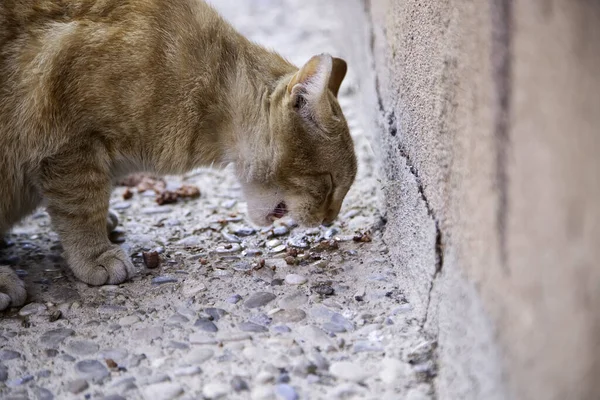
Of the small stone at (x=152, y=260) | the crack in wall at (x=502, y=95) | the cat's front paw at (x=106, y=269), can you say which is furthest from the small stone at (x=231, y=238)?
the crack in wall at (x=502, y=95)

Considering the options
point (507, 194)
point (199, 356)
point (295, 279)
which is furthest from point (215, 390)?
point (507, 194)

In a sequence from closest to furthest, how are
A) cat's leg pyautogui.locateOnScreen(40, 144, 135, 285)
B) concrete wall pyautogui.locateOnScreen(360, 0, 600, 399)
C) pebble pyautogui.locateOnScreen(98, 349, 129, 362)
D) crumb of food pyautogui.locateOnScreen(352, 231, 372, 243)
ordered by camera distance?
concrete wall pyautogui.locateOnScreen(360, 0, 600, 399) < pebble pyautogui.locateOnScreen(98, 349, 129, 362) < cat's leg pyautogui.locateOnScreen(40, 144, 135, 285) < crumb of food pyautogui.locateOnScreen(352, 231, 372, 243)

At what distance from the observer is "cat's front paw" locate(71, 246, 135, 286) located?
247 cm

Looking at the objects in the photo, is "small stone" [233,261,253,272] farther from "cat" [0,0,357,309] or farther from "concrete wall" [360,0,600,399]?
"concrete wall" [360,0,600,399]

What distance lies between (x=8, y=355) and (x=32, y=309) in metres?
0.28

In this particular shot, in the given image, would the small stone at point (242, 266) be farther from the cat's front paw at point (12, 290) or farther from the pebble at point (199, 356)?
the cat's front paw at point (12, 290)

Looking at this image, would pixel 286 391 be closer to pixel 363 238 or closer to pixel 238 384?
pixel 238 384

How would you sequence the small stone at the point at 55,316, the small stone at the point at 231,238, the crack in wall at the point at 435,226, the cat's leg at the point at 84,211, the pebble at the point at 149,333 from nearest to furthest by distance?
the crack in wall at the point at 435,226 → the pebble at the point at 149,333 → the small stone at the point at 55,316 → the cat's leg at the point at 84,211 → the small stone at the point at 231,238

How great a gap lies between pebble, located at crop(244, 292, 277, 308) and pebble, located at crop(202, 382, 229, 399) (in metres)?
0.46

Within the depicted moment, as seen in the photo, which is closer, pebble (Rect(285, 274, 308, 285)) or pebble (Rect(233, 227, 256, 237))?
pebble (Rect(285, 274, 308, 285))

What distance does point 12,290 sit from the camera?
7.73 ft

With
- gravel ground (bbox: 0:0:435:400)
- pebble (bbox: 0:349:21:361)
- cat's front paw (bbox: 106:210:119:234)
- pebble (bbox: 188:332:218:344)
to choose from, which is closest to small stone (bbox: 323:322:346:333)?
gravel ground (bbox: 0:0:435:400)

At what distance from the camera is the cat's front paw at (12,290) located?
7.65 ft

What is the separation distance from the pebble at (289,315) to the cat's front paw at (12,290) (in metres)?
0.90
